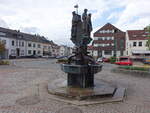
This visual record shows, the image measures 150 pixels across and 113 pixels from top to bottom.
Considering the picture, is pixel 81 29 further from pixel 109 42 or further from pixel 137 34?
pixel 109 42

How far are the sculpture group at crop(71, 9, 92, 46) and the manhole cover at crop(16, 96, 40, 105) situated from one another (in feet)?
11.1

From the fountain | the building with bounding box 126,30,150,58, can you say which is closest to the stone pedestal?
the fountain

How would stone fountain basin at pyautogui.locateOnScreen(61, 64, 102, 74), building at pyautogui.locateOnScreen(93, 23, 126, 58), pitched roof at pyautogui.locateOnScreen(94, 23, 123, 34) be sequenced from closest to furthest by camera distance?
stone fountain basin at pyautogui.locateOnScreen(61, 64, 102, 74), building at pyautogui.locateOnScreen(93, 23, 126, 58), pitched roof at pyautogui.locateOnScreen(94, 23, 123, 34)

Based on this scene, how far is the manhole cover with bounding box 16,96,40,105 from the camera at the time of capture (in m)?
4.64

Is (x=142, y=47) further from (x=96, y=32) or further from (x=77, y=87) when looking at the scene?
(x=77, y=87)

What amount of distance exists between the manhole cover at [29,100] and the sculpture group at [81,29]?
3390mm

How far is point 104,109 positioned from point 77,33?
13.5 feet

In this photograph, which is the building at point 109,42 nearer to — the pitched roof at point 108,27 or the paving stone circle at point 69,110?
the pitched roof at point 108,27

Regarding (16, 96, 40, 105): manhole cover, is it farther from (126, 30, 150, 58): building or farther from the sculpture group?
(126, 30, 150, 58): building

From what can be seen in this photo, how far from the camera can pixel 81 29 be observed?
6.65m

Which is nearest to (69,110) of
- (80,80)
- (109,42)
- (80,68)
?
(80,68)

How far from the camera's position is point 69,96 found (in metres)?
5.14

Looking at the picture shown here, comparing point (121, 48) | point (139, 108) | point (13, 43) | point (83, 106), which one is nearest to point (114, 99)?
point (139, 108)

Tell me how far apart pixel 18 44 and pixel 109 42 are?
32.7 metres
